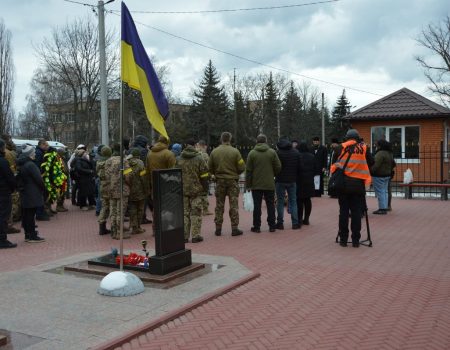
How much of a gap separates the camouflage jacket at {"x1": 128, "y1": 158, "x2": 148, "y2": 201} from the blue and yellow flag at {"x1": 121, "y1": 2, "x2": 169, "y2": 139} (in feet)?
11.7

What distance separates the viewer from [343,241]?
8969mm

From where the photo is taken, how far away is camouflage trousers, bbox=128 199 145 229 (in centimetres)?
1036

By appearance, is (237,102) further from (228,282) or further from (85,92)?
(228,282)

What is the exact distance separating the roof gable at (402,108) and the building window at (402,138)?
0.65 metres

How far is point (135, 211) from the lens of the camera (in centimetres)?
1043

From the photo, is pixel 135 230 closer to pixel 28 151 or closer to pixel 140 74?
pixel 28 151

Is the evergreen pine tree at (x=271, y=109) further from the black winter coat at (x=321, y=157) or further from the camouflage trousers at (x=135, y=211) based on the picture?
the camouflage trousers at (x=135, y=211)

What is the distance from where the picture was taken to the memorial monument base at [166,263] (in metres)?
6.71

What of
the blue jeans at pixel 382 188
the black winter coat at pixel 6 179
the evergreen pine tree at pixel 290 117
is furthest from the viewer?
the evergreen pine tree at pixel 290 117

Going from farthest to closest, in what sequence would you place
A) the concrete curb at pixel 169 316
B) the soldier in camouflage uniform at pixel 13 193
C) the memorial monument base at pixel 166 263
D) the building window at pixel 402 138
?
the building window at pixel 402 138 → the soldier in camouflage uniform at pixel 13 193 → the memorial monument base at pixel 166 263 → the concrete curb at pixel 169 316

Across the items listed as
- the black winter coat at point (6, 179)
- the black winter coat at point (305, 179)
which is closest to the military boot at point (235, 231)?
the black winter coat at point (305, 179)

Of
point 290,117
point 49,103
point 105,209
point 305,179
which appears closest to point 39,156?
point 105,209

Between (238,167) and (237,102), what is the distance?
48.7 meters

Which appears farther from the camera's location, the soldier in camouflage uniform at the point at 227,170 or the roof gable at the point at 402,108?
the roof gable at the point at 402,108
